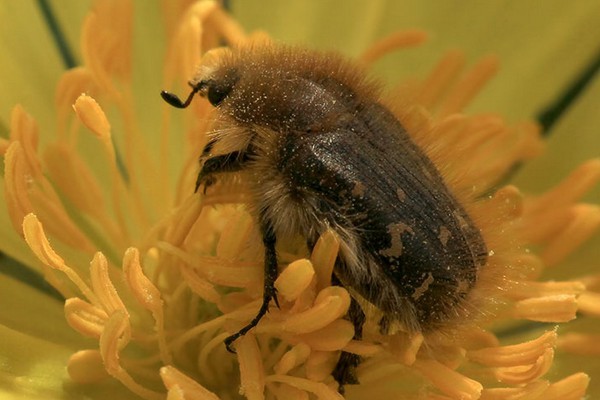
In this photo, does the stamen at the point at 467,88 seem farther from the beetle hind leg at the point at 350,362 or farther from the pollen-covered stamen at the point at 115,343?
the pollen-covered stamen at the point at 115,343

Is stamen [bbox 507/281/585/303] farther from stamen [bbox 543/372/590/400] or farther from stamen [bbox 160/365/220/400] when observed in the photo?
stamen [bbox 160/365/220/400]

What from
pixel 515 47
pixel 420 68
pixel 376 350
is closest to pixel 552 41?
pixel 515 47

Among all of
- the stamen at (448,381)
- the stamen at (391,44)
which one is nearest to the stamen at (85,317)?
the stamen at (448,381)

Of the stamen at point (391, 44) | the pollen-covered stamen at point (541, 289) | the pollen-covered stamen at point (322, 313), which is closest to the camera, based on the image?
the pollen-covered stamen at point (322, 313)

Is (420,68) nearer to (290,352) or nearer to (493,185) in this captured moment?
(493,185)

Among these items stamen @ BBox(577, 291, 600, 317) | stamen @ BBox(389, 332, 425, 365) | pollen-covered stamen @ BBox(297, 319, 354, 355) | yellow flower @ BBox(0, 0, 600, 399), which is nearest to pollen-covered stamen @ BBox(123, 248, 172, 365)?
yellow flower @ BBox(0, 0, 600, 399)

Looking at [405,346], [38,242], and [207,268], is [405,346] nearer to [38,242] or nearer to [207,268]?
[207,268]

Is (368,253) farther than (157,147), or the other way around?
(157,147)
